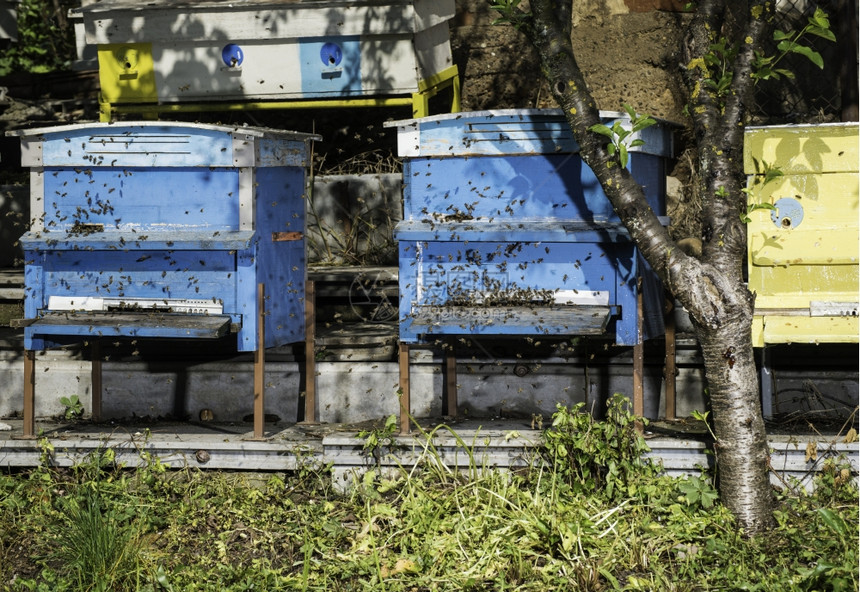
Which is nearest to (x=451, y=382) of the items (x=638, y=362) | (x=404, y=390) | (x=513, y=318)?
(x=404, y=390)

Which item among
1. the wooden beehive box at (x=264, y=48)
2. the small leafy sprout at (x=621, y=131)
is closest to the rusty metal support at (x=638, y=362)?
the small leafy sprout at (x=621, y=131)

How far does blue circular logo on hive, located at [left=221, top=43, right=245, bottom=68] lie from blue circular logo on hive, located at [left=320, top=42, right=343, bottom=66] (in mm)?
574

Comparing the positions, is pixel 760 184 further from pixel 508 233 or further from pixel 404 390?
pixel 404 390

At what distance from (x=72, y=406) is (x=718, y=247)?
12.3ft

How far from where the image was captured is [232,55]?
7.34m

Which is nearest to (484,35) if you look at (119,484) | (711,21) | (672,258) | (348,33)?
(348,33)

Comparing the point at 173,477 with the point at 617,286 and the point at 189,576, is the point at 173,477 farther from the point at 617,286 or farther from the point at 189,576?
the point at 617,286

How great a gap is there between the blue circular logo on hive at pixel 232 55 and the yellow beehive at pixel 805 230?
12.0ft

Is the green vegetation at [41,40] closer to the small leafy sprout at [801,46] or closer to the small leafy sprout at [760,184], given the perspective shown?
the small leafy sprout at [760,184]

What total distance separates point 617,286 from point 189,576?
95.3 inches

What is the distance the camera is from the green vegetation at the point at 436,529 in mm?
4602

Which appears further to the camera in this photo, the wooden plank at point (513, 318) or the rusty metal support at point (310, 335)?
the rusty metal support at point (310, 335)

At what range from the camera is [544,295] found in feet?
17.2

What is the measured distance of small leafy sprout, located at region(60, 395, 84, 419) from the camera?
611cm
